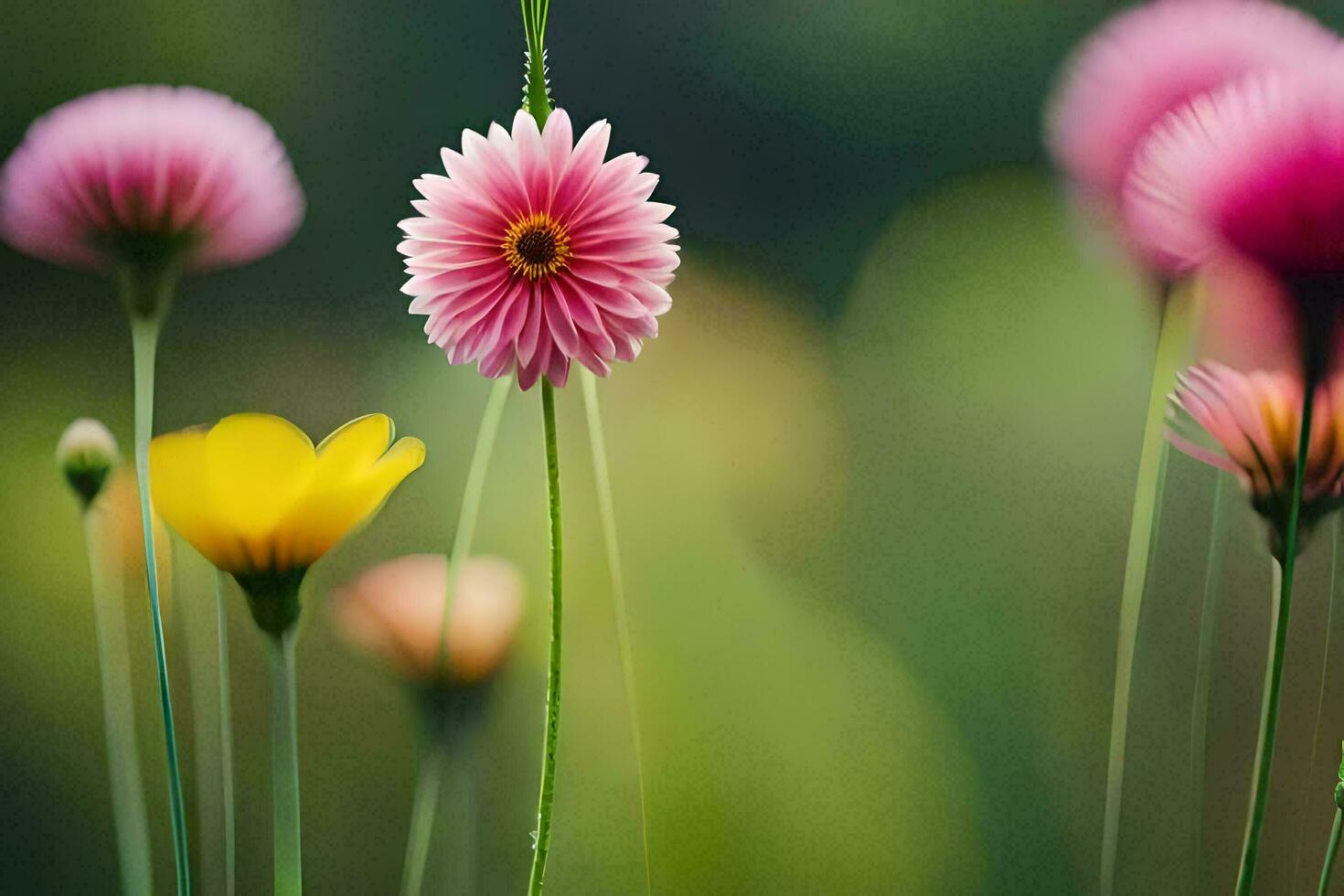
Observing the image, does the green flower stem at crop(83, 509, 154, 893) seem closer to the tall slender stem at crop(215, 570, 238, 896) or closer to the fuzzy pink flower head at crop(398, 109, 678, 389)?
the tall slender stem at crop(215, 570, 238, 896)

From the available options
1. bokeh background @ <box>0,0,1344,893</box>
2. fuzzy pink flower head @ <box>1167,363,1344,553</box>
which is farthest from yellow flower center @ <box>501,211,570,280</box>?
fuzzy pink flower head @ <box>1167,363,1344,553</box>

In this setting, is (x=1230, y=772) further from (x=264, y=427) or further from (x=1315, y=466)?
(x=264, y=427)

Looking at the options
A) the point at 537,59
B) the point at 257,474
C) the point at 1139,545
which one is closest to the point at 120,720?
the point at 257,474

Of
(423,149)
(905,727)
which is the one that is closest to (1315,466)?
(905,727)

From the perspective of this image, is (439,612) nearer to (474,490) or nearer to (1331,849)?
(474,490)

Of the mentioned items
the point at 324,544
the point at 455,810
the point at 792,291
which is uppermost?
the point at 792,291

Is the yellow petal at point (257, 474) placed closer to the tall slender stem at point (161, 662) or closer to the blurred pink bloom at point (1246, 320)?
the tall slender stem at point (161, 662)
